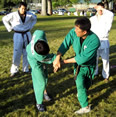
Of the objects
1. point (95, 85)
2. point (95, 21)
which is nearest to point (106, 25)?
point (95, 21)

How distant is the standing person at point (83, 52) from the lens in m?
3.08

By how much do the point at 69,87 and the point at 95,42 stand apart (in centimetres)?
216

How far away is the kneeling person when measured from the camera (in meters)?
3.12

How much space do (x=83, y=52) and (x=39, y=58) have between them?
0.79 metres

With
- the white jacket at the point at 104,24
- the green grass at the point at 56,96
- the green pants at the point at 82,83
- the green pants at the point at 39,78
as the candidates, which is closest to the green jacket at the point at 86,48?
the green pants at the point at 82,83

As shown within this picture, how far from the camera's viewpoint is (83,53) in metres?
3.20

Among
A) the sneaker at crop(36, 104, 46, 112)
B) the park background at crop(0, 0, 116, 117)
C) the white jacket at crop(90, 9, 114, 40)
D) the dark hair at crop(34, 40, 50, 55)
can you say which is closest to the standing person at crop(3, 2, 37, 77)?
the park background at crop(0, 0, 116, 117)

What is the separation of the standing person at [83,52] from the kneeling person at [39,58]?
231 millimetres

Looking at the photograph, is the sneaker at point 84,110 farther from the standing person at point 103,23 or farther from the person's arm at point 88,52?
the standing person at point 103,23

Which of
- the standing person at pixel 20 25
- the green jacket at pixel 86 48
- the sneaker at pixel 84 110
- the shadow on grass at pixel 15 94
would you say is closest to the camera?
the green jacket at pixel 86 48

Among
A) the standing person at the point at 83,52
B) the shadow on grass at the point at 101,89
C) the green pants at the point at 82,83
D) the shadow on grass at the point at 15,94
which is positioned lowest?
the shadow on grass at the point at 101,89

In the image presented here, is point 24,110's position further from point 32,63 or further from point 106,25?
point 106,25

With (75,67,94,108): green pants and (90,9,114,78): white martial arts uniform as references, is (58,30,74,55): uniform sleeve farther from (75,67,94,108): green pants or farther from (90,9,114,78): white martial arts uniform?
(90,9,114,78): white martial arts uniform

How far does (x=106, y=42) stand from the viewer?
497cm
